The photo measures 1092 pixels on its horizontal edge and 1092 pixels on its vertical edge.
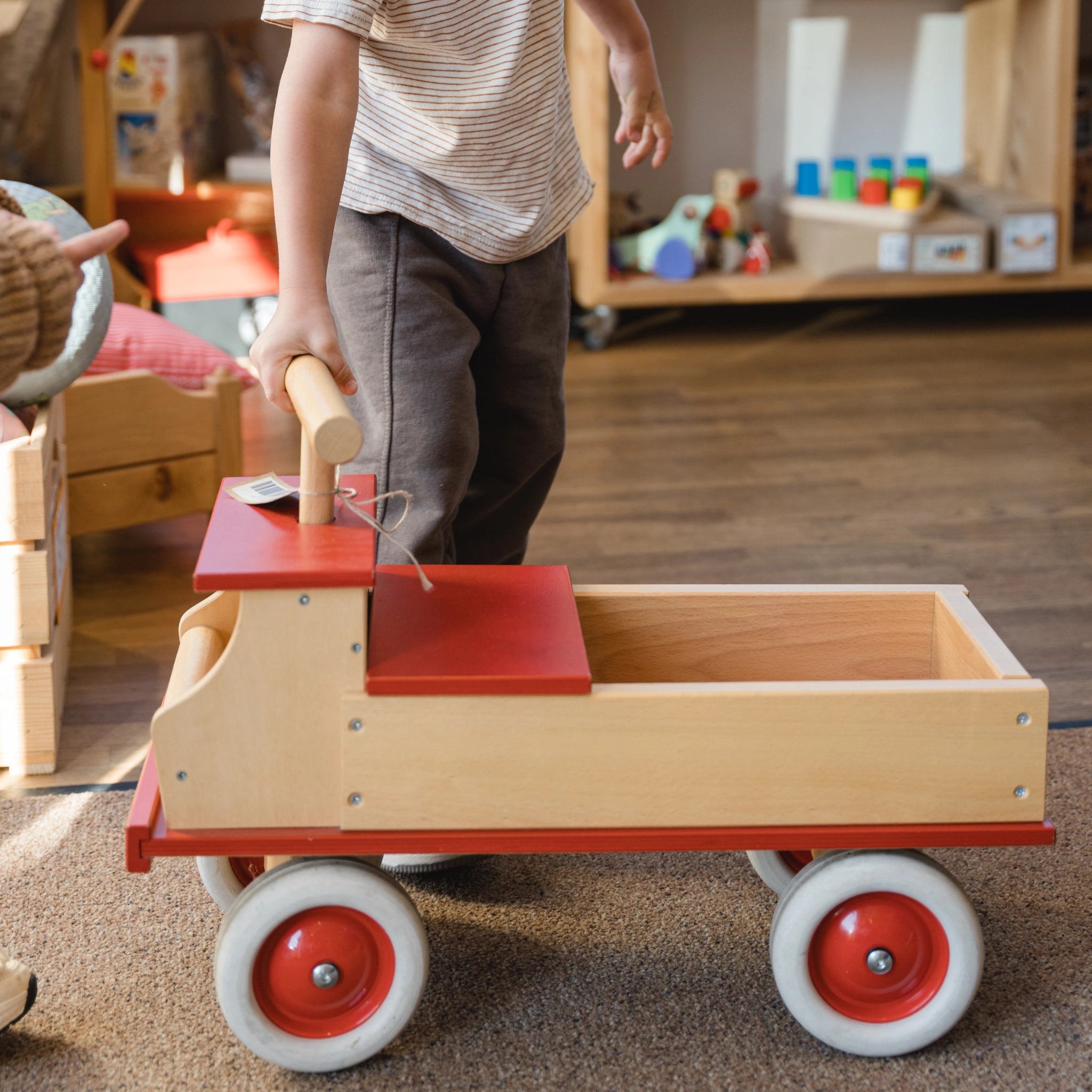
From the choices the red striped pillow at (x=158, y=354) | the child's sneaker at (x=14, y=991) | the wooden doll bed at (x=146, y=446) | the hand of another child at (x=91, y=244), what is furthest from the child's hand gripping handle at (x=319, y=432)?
the red striped pillow at (x=158, y=354)

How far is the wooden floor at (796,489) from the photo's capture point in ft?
4.75

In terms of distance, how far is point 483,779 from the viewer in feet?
2.49

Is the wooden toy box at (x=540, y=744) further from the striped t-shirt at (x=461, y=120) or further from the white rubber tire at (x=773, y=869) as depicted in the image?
the striped t-shirt at (x=461, y=120)

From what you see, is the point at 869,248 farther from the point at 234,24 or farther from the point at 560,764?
the point at 560,764

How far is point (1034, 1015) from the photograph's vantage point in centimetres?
85

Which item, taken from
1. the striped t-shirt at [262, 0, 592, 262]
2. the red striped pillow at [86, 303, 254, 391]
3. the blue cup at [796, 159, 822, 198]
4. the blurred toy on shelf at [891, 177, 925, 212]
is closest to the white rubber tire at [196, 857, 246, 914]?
the striped t-shirt at [262, 0, 592, 262]

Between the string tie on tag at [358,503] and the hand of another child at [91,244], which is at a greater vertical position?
the hand of another child at [91,244]

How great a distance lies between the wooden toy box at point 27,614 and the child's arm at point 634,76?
57 cm

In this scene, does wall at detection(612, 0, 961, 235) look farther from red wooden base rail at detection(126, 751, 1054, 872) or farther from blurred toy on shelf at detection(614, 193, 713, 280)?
red wooden base rail at detection(126, 751, 1054, 872)

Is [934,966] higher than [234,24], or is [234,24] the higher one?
[234,24]

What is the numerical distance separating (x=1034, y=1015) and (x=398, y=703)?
0.45 metres

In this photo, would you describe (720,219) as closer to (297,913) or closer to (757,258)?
(757,258)

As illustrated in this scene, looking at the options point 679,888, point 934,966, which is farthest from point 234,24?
point 934,966

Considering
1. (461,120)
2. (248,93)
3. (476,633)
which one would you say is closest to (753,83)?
(248,93)
